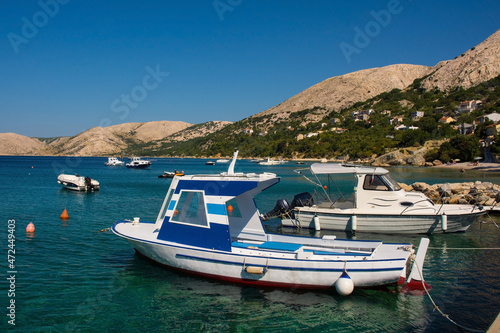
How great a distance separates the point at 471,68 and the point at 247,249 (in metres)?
181

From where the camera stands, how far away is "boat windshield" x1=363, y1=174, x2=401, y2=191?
19.5m

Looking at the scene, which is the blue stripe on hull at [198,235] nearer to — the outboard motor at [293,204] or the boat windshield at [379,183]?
the outboard motor at [293,204]

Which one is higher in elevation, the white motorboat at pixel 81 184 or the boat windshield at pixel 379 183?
the boat windshield at pixel 379 183

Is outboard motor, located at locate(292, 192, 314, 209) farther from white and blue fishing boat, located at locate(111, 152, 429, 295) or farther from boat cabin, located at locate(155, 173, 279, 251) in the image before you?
boat cabin, located at locate(155, 173, 279, 251)

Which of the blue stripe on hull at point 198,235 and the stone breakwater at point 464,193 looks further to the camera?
the stone breakwater at point 464,193

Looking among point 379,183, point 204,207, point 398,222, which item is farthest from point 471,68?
point 204,207

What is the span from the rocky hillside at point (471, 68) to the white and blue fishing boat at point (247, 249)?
16877 cm

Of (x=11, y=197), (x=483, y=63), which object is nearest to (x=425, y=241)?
(x=11, y=197)

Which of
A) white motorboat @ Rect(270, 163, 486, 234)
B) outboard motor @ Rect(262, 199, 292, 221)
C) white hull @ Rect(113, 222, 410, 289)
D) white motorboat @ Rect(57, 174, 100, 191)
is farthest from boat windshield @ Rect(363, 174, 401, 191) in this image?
white motorboat @ Rect(57, 174, 100, 191)

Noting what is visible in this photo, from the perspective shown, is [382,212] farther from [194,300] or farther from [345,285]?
[194,300]

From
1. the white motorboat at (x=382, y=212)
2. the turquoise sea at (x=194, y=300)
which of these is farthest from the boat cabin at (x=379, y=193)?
the turquoise sea at (x=194, y=300)

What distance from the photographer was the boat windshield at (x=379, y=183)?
63.9 feet

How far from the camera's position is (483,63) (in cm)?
15438

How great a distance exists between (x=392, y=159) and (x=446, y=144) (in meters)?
12.1
